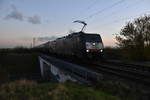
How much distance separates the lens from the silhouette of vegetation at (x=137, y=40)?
90.0ft

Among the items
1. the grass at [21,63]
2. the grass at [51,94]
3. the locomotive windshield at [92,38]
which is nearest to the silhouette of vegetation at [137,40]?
the locomotive windshield at [92,38]

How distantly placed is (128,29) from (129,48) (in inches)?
94.4

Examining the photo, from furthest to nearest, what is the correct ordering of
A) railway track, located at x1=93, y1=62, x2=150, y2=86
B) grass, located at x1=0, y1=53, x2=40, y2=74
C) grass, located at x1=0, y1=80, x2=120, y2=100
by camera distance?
grass, located at x1=0, y1=53, x2=40, y2=74 → railway track, located at x1=93, y1=62, x2=150, y2=86 → grass, located at x1=0, y1=80, x2=120, y2=100

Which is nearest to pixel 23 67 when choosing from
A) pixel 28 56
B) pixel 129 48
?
pixel 28 56

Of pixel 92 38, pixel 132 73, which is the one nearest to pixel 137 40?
pixel 92 38

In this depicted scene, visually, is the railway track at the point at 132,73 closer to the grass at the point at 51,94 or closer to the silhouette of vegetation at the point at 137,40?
the grass at the point at 51,94

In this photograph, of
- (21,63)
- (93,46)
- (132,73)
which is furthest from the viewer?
(21,63)

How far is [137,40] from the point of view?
27750 mm

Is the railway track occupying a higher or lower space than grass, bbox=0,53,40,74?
higher

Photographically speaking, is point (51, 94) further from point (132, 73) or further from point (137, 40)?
point (137, 40)

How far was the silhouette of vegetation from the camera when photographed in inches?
1080

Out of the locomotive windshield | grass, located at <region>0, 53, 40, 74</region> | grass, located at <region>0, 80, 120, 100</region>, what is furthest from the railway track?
grass, located at <region>0, 53, 40, 74</region>

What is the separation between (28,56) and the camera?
63.7 metres

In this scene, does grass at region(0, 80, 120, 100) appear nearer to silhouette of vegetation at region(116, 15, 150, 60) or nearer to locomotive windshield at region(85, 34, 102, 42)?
locomotive windshield at region(85, 34, 102, 42)
